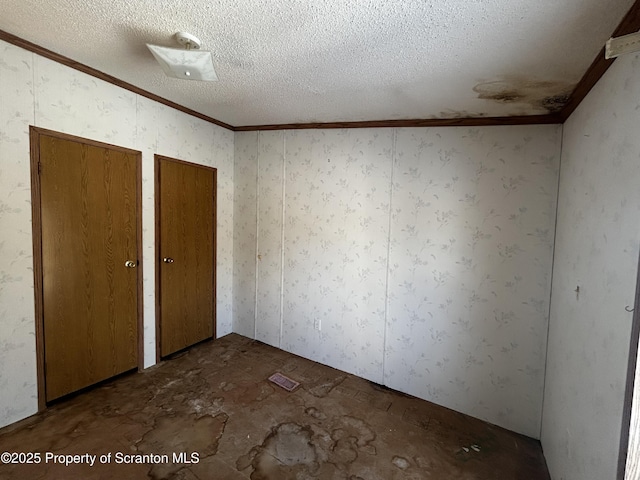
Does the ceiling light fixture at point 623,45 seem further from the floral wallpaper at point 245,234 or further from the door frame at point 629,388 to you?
the floral wallpaper at point 245,234

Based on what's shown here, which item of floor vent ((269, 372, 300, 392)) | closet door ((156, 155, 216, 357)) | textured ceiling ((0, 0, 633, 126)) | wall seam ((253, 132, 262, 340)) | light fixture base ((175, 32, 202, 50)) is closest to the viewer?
textured ceiling ((0, 0, 633, 126))

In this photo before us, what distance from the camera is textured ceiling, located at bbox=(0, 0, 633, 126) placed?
1247 millimetres

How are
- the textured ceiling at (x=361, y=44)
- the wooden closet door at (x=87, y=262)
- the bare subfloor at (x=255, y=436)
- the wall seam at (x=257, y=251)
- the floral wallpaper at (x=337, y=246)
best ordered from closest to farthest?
the textured ceiling at (x=361, y=44)
the bare subfloor at (x=255, y=436)
the wooden closet door at (x=87, y=262)
the floral wallpaper at (x=337, y=246)
the wall seam at (x=257, y=251)

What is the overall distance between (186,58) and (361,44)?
0.98 meters

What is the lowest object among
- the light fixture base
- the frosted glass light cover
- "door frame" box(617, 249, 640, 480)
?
"door frame" box(617, 249, 640, 480)

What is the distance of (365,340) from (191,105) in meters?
2.76

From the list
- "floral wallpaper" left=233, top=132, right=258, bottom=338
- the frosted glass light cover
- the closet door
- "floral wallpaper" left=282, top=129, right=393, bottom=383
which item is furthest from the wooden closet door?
"floral wallpaper" left=282, top=129, right=393, bottom=383

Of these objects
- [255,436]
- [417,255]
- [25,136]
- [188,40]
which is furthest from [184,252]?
[417,255]

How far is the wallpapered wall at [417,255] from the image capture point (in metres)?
2.11

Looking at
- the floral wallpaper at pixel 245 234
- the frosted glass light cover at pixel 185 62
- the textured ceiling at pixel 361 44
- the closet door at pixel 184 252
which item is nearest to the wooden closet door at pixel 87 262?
the closet door at pixel 184 252

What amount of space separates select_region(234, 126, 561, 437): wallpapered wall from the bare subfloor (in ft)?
1.03

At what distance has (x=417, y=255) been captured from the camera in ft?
8.04

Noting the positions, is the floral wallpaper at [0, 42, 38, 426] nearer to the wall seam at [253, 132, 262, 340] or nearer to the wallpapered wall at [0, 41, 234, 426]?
the wallpapered wall at [0, 41, 234, 426]

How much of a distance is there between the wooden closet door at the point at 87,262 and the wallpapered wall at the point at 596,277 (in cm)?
312
